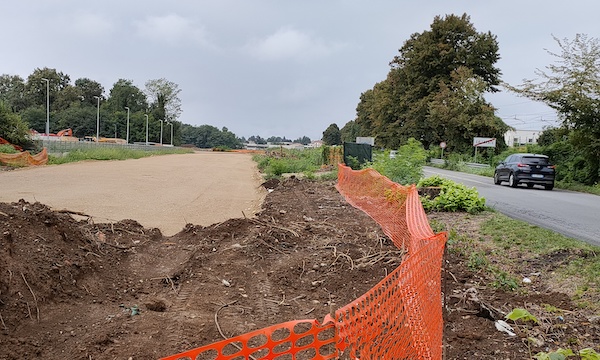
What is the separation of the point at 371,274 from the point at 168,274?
2.71 metres

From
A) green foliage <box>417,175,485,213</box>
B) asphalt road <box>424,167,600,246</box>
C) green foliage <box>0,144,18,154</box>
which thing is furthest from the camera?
green foliage <box>0,144,18,154</box>

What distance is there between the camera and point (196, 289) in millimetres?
5566

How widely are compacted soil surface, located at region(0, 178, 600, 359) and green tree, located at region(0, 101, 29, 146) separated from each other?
34.1 meters

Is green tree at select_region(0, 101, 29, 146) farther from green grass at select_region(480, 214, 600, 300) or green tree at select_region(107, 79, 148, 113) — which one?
green tree at select_region(107, 79, 148, 113)

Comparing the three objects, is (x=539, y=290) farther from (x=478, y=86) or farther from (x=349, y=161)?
(x=478, y=86)

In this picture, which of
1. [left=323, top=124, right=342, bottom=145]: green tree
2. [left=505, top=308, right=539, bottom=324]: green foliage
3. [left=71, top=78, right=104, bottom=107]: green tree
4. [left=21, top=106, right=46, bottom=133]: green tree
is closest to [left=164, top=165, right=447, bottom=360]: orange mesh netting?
[left=505, top=308, right=539, bottom=324]: green foliage

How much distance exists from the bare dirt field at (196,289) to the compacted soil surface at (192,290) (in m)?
0.02

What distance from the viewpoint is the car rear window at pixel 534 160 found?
19.7 metres

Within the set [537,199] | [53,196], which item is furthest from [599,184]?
[53,196]

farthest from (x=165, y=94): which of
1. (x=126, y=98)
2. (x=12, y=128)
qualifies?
(x=12, y=128)

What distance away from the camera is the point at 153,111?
4985 inches

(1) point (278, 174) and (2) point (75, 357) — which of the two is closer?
(2) point (75, 357)

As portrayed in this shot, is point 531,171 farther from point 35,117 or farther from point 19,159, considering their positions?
point 35,117

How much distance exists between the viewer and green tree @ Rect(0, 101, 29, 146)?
36.3 meters
